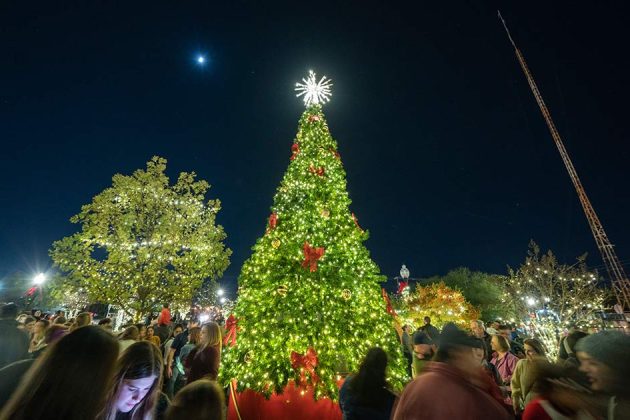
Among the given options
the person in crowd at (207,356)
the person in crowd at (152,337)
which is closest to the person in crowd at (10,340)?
the person in crowd at (207,356)

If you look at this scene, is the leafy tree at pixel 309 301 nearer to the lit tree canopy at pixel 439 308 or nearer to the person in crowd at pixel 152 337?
the person in crowd at pixel 152 337

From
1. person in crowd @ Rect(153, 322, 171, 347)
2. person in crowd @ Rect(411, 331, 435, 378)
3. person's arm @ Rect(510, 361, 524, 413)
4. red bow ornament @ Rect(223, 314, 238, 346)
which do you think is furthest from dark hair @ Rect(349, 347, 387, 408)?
person in crowd @ Rect(153, 322, 171, 347)

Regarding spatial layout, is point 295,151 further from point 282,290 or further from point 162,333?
point 162,333

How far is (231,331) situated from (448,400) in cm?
570

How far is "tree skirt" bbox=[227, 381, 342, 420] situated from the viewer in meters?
5.63

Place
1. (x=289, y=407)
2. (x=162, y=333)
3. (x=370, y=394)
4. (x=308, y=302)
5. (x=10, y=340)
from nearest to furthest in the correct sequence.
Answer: (x=370, y=394)
(x=10, y=340)
(x=289, y=407)
(x=308, y=302)
(x=162, y=333)

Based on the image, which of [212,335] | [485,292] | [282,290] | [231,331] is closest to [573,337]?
[282,290]

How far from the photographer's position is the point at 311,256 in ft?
23.2

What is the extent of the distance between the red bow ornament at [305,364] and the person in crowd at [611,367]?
4.59 m

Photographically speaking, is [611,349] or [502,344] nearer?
[611,349]

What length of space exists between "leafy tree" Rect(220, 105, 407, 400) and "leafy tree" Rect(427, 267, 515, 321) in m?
39.4

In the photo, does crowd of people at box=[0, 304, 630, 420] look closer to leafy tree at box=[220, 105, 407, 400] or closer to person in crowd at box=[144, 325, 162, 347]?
leafy tree at box=[220, 105, 407, 400]

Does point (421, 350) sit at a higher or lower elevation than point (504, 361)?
higher

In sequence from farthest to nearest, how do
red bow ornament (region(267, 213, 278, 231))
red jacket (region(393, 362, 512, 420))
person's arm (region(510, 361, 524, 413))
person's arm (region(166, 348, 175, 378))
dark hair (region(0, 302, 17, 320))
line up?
red bow ornament (region(267, 213, 278, 231)) < person's arm (region(166, 348, 175, 378)) < person's arm (region(510, 361, 524, 413)) < dark hair (region(0, 302, 17, 320)) < red jacket (region(393, 362, 512, 420))
